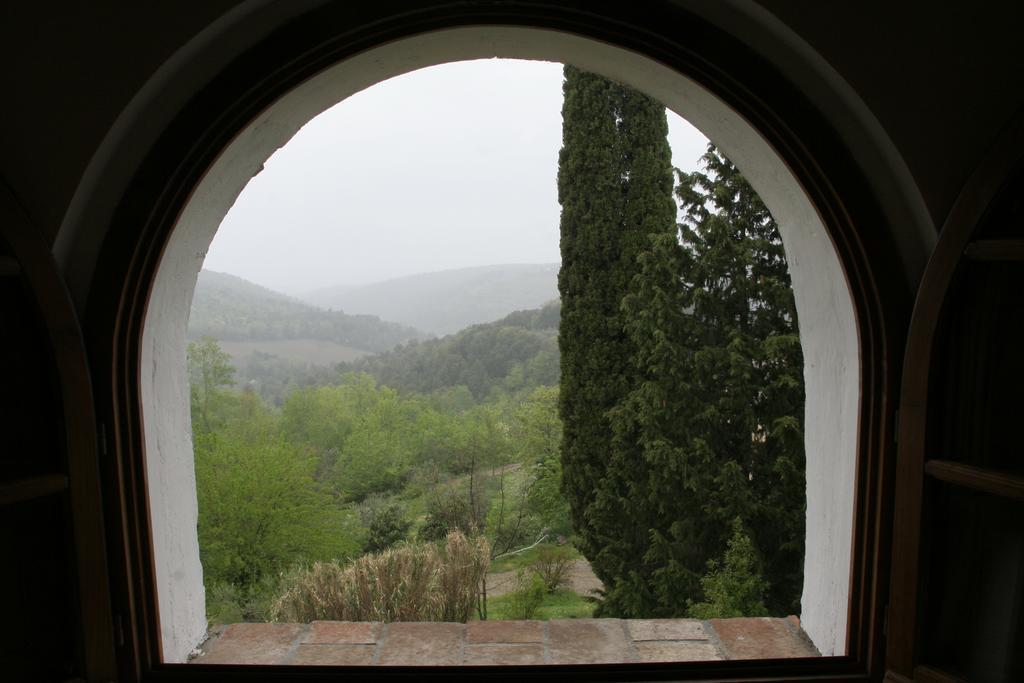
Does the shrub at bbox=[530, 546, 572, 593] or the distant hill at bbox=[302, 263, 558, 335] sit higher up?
the distant hill at bbox=[302, 263, 558, 335]

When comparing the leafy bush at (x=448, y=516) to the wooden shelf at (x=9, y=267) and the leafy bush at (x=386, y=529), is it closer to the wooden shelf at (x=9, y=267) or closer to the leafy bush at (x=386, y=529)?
the leafy bush at (x=386, y=529)

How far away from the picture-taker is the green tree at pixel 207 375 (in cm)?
838

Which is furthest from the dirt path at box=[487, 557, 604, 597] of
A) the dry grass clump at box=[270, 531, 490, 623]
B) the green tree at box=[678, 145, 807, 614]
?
the dry grass clump at box=[270, 531, 490, 623]

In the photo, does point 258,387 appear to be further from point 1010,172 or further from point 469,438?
point 1010,172

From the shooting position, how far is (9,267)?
117 centimetres

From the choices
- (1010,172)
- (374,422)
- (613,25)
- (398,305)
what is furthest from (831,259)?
(398,305)

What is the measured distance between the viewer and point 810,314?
1.66 m

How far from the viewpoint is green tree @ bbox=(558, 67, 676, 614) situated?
5879mm

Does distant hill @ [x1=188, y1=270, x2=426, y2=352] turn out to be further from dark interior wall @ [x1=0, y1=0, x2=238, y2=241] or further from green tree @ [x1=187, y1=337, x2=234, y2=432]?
dark interior wall @ [x1=0, y1=0, x2=238, y2=241]

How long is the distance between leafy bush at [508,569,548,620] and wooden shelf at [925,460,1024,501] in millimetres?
5166

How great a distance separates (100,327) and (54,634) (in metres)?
0.58

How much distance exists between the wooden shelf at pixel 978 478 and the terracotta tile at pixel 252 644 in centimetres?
142

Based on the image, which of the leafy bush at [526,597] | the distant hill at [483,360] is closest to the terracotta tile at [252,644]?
the leafy bush at [526,597]

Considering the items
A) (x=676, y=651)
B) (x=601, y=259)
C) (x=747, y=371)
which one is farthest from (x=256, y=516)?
(x=676, y=651)
